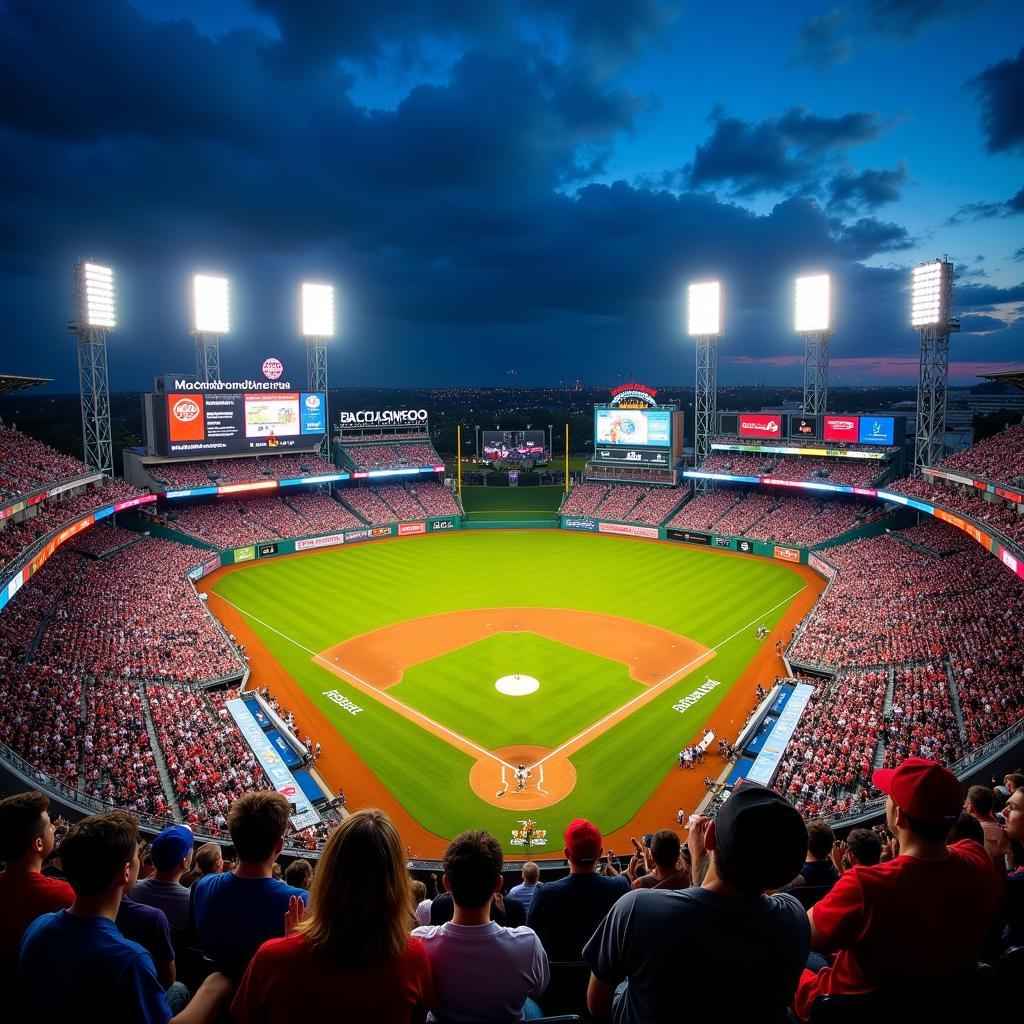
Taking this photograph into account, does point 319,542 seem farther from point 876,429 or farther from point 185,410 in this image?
point 876,429

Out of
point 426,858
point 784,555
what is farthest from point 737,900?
point 784,555

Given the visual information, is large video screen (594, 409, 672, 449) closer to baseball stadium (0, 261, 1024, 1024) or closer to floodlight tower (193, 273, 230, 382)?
baseball stadium (0, 261, 1024, 1024)

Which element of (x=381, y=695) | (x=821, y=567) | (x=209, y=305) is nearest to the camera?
(x=381, y=695)

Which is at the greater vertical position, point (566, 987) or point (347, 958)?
point (347, 958)

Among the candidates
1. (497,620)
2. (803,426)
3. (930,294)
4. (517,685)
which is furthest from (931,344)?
(517,685)

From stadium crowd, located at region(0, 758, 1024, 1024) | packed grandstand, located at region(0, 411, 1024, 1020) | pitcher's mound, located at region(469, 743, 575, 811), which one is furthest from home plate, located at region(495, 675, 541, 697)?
stadium crowd, located at region(0, 758, 1024, 1024)

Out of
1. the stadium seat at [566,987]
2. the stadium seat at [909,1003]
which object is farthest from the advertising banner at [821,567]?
the stadium seat at [909,1003]
